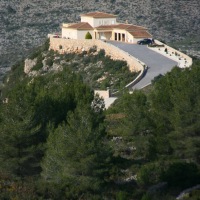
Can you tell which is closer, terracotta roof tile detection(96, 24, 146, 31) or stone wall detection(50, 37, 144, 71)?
stone wall detection(50, 37, 144, 71)

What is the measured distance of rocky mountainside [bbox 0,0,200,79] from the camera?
95.4 m

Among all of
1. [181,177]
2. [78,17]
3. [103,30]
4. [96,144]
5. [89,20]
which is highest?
[96,144]

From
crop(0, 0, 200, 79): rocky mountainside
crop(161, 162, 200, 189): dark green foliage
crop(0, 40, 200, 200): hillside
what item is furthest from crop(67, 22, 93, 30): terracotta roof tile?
crop(161, 162, 200, 189): dark green foliage

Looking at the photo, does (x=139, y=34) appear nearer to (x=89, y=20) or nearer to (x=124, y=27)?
(x=124, y=27)

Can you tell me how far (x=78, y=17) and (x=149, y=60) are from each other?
1535 inches

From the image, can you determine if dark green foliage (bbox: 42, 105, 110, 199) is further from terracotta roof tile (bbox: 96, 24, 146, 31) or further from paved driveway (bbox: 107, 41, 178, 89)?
terracotta roof tile (bbox: 96, 24, 146, 31)

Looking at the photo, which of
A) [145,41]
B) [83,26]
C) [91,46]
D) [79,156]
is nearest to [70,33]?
[83,26]

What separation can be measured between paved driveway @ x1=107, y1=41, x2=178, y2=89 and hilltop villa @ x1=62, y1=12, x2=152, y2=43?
1131 millimetres

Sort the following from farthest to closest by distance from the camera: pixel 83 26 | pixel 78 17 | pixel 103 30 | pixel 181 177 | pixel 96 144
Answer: pixel 78 17
pixel 103 30
pixel 83 26
pixel 181 177
pixel 96 144

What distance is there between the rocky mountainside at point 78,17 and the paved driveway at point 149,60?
30.0 m

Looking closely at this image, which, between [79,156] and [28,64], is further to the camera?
[28,64]

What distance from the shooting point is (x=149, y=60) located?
59.3m

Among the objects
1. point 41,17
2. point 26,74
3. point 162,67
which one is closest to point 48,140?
point 162,67

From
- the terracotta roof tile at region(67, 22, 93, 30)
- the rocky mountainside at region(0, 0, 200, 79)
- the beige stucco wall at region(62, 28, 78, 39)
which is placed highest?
the terracotta roof tile at region(67, 22, 93, 30)
